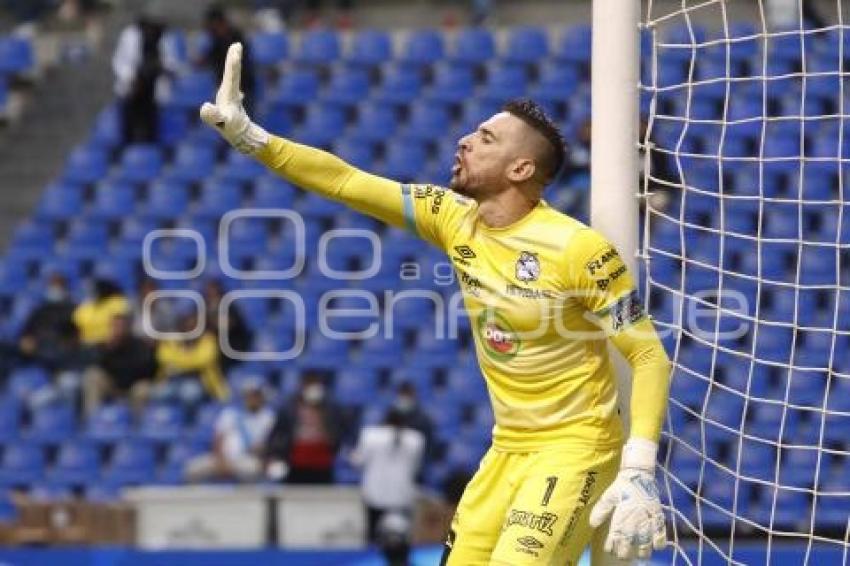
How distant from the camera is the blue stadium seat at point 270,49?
628 inches

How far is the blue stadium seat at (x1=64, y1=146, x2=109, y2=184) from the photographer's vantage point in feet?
51.2

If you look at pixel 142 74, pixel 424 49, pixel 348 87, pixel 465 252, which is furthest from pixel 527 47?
pixel 465 252

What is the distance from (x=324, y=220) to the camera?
14477 millimetres

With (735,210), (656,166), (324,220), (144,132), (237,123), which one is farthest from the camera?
(144,132)

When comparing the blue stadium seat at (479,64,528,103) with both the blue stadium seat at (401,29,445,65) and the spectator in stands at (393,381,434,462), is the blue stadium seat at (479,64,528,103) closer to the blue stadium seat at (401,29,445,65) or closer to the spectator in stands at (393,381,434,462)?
the blue stadium seat at (401,29,445,65)

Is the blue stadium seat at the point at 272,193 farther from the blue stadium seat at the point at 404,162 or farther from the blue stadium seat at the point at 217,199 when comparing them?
the blue stadium seat at the point at 404,162

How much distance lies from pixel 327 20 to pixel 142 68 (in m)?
2.38

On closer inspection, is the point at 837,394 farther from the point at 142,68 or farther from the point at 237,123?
the point at 237,123

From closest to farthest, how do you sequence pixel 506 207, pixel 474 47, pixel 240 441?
pixel 506 207 < pixel 240 441 < pixel 474 47

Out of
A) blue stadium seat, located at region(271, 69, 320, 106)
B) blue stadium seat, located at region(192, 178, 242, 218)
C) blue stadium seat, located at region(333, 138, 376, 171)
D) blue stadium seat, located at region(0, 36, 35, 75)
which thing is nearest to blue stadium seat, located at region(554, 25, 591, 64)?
blue stadium seat, located at region(333, 138, 376, 171)

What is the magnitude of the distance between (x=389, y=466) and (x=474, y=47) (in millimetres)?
4883

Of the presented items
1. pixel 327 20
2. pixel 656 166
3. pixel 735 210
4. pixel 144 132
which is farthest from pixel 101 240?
pixel 656 166

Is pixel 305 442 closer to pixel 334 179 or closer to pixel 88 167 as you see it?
pixel 88 167

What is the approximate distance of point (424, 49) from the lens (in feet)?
51.4
